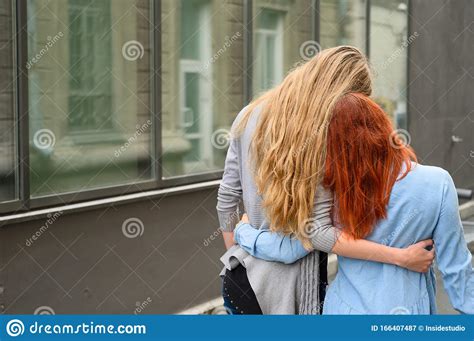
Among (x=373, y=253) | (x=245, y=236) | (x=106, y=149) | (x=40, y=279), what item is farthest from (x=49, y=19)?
(x=373, y=253)

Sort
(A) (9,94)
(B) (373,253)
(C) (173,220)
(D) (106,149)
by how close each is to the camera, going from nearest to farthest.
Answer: (B) (373,253) < (A) (9,94) < (D) (106,149) < (C) (173,220)

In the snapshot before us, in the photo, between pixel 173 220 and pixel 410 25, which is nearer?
pixel 173 220

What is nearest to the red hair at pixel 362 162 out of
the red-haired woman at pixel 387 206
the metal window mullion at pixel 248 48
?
the red-haired woman at pixel 387 206

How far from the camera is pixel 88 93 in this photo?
6.38 metres

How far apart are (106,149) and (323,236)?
4233 millimetres

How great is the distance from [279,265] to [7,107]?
340cm

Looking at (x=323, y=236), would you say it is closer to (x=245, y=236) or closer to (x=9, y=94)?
(x=245, y=236)

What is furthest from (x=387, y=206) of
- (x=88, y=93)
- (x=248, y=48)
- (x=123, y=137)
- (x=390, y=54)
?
(x=390, y=54)

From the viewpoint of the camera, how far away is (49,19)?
19.5 feet

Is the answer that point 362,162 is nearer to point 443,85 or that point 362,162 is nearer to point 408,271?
point 408,271

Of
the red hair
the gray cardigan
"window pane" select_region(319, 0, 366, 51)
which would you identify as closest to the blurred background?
"window pane" select_region(319, 0, 366, 51)

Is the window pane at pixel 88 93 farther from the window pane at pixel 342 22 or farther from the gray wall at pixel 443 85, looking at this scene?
the gray wall at pixel 443 85

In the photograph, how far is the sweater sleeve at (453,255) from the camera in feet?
8.10

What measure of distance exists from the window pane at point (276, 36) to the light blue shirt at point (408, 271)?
6067 millimetres
